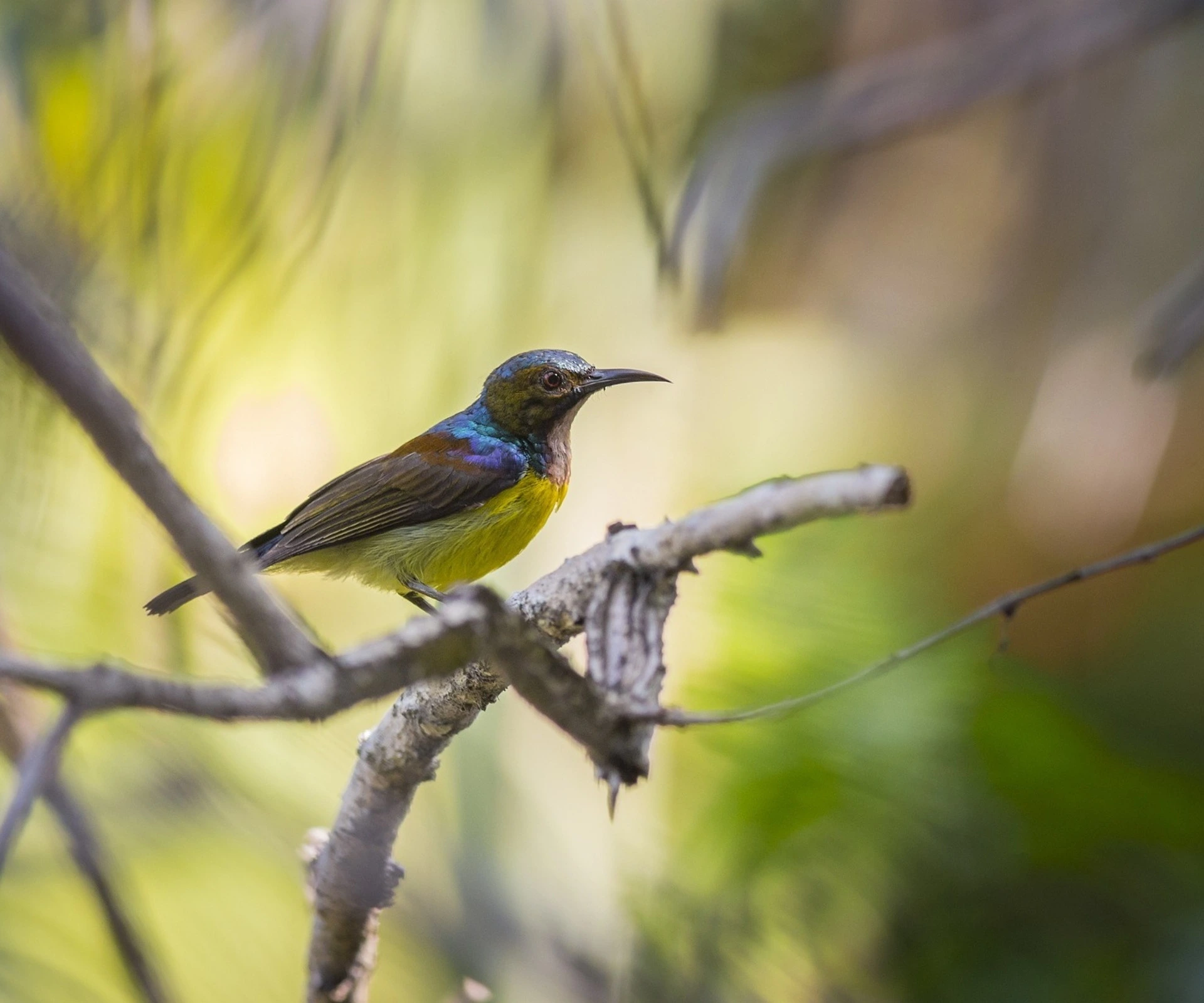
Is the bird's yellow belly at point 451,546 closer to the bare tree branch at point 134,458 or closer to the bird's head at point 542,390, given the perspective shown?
the bird's head at point 542,390

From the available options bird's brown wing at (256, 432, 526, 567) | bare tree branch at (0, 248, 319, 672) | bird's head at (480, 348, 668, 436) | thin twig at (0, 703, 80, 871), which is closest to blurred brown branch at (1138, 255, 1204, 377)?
bird's head at (480, 348, 668, 436)

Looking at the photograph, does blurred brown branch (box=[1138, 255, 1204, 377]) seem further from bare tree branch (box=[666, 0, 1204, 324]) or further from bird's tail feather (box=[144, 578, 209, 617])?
bird's tail feather (box=[144, 578, 209, 617])

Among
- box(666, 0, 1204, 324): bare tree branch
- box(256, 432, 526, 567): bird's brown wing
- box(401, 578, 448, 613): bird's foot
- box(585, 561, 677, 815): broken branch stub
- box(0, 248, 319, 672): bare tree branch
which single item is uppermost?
box(666, 0, 1204, 324): bare tree branch

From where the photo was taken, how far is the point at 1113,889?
10.1 ft

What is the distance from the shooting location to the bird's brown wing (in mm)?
3303

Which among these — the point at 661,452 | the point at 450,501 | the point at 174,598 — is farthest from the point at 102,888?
the point at 661,452

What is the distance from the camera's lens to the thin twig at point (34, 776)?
0.97 metres

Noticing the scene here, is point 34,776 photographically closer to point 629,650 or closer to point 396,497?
point 629,650

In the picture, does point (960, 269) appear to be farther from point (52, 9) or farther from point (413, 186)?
point (52, 9)

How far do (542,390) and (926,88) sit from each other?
6.61 ft

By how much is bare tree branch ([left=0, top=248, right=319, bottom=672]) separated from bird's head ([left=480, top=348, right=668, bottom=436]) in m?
2.36

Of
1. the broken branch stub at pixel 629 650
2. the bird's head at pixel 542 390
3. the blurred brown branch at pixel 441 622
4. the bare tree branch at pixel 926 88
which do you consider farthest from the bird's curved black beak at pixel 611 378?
the broken branch stub at pixel 629 650

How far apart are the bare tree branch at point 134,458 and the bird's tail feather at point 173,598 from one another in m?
1.90

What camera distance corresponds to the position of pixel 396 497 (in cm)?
340
